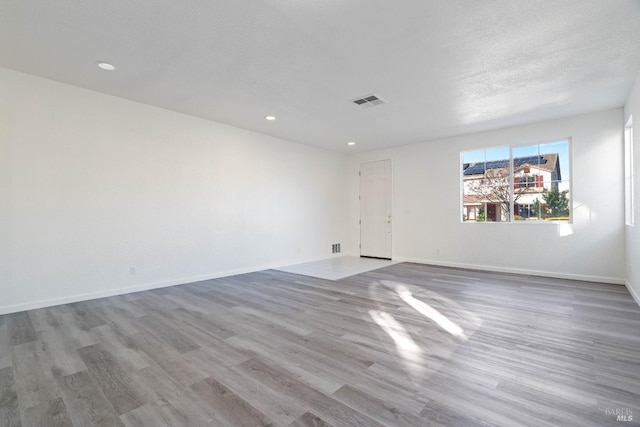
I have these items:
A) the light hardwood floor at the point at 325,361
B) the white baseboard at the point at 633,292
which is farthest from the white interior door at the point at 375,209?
the white baseboard at the point at 633,292

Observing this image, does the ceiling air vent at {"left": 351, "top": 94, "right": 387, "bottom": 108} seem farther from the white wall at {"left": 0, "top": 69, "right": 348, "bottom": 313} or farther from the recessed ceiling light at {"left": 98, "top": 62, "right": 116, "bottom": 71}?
the recessed ceiling light at {"left": 98, "top": 62, "right": 116, "bottom": 71}

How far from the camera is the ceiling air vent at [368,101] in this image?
4.26 metres

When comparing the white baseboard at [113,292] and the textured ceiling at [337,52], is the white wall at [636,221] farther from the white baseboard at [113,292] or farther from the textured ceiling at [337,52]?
the white baseboard at [113,292]

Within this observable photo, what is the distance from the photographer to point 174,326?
3061 mm

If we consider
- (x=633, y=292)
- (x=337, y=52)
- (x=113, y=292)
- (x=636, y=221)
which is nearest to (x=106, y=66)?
(x=337, y=52)

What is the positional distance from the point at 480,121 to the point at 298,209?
4.17 metres

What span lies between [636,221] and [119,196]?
7.01 meters

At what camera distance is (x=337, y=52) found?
10.1 feet

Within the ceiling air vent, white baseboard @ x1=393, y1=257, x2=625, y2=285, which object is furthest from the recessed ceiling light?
white baseboard @ x1=393, y1=257, x2=625, y2=285

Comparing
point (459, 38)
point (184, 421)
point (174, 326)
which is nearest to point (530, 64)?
point (459, 38)

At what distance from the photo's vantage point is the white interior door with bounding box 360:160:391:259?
7539 mm

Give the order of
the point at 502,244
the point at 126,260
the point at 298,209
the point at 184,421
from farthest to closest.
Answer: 1. the point at 298,209
2. the point at 502,244
3. the point at 126,260
4. the point at 184,421

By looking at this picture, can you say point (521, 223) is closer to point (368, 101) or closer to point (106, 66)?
point (368, 101)

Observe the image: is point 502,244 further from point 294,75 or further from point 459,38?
point 294,75
